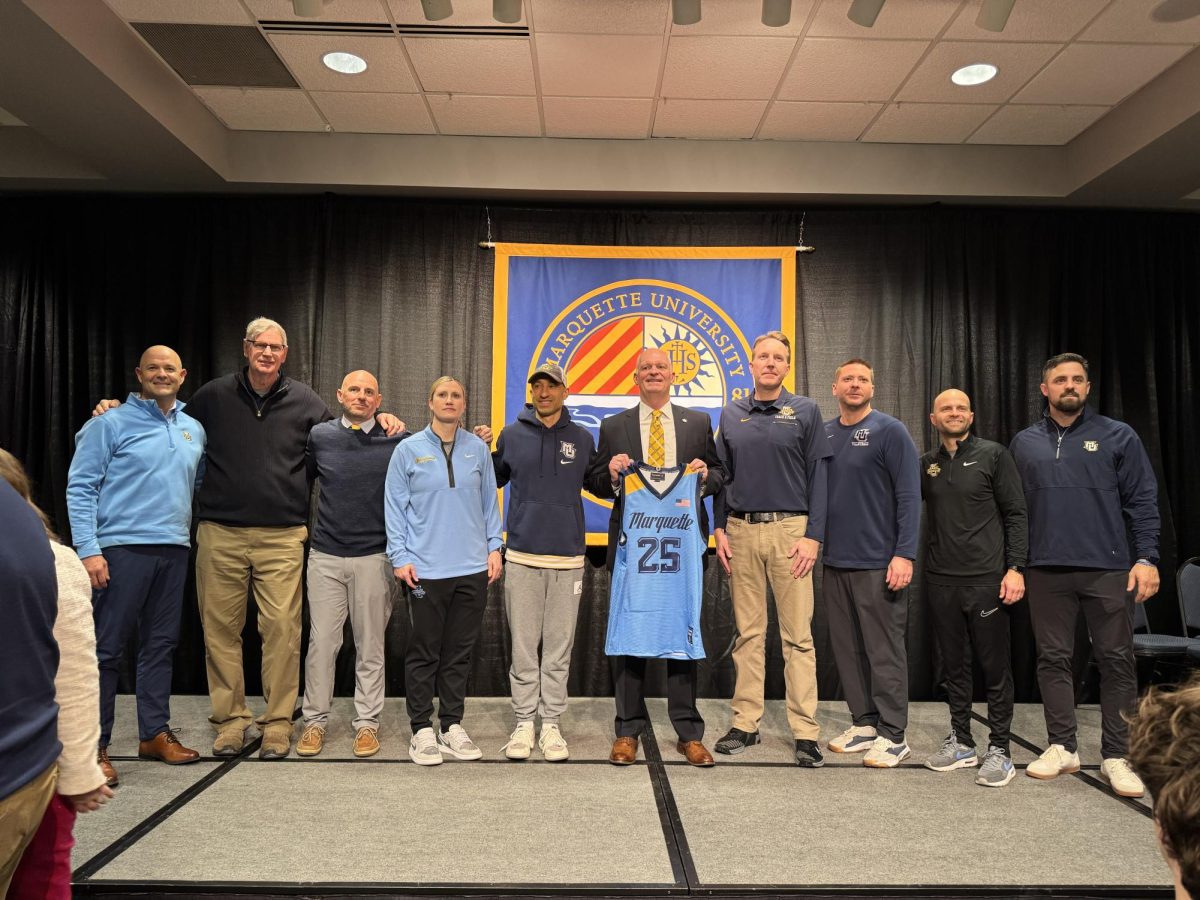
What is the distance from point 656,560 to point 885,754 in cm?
127

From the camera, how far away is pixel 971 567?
3.74m

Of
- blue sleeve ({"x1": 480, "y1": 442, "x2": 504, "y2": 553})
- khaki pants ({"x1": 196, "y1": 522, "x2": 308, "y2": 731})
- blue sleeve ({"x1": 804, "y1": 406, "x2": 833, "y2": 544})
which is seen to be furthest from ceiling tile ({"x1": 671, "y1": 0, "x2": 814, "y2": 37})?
khaki pants ({"x1": 196, "y1": 522, "x2": 308, "y2": 731})

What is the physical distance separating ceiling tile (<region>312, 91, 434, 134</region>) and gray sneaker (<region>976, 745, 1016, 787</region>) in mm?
4178

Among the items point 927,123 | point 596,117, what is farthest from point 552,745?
point 927,123

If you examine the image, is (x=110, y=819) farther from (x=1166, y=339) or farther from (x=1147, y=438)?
(x=1166, y=339)

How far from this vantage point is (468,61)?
13.8 ft

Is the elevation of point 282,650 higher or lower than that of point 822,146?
lower

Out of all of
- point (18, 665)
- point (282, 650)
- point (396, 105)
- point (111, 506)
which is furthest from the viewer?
point (396, 105)

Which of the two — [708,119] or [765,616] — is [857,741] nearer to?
[765,616]

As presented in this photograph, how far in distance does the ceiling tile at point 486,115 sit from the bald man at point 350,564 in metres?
1.72

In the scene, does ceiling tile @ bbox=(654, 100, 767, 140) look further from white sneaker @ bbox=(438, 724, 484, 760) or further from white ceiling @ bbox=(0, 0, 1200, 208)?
white sneaker @ bbox=(438, 724, 484, 760)

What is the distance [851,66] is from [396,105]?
2.38 m

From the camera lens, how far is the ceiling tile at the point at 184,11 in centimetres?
375

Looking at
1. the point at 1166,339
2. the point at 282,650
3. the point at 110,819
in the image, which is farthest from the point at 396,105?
the point at 1166,339
